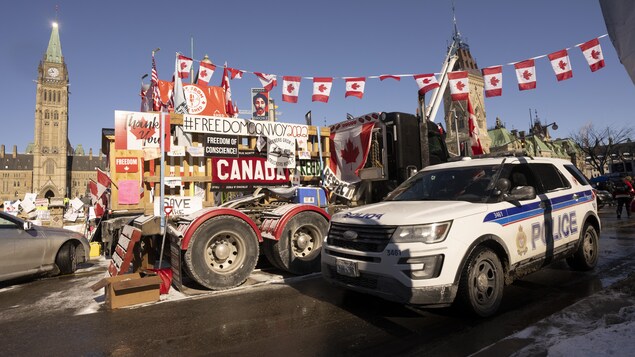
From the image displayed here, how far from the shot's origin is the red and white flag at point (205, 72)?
11102mm

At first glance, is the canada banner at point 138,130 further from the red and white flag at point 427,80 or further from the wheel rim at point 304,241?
the red and white flag at point 427,80

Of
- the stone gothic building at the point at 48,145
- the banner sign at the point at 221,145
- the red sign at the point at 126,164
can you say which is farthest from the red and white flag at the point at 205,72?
the stone gothic building at the point at 48,145

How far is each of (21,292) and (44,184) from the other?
158 m

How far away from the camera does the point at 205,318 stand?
15.1ft

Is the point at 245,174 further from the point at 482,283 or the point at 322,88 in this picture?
the point at 322,88

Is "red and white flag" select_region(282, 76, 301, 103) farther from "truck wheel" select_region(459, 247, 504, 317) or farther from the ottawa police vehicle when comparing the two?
"truck wheel" select_region(459, 247, 504, 317)

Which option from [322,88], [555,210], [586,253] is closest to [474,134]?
[322,88]

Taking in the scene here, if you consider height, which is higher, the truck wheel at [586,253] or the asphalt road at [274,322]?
the truck wheel at [586,253]

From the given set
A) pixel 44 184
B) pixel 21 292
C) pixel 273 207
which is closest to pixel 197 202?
pixel 273 207

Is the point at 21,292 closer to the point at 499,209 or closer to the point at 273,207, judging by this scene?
the point at 273,207

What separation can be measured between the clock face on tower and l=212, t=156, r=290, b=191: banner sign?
16176cm

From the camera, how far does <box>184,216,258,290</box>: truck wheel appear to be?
5582 mm

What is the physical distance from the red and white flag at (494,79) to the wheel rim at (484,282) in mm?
9396

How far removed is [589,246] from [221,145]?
6.76 m
